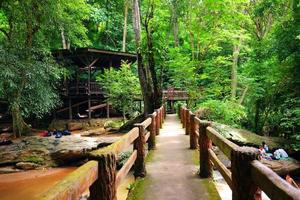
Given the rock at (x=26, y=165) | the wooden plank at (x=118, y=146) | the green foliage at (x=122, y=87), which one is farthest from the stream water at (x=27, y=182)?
the green foliage at (x=122, y=87)

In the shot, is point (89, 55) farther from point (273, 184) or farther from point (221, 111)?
point (273, 184)

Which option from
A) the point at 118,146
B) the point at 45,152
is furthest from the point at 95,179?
the point at 45,152

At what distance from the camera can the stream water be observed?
10.9 meters

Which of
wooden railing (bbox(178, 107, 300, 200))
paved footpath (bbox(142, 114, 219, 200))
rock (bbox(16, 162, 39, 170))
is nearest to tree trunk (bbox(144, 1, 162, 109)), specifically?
rock (bbox(16, 162, 39, 170))

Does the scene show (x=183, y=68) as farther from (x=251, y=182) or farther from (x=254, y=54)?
(x=251, y=182)

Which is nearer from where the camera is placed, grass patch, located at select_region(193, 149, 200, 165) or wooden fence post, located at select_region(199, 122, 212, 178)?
wooden fence post, located at select_region(199, 122, 212, 178)

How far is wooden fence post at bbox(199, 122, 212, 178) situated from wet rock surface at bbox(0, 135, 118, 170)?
30.4ft

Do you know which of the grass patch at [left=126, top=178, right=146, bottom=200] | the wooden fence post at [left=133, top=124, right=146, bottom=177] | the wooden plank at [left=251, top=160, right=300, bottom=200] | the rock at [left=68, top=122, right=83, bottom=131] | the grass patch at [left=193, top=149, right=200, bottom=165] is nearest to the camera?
the wooden plank at [left=251, top=160, right=300, bottom=200]

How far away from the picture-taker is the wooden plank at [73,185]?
6.27 ft

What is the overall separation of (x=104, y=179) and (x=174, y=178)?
2797 millimetres

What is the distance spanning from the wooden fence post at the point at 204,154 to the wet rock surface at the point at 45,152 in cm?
925

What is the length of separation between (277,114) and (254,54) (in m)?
4.05

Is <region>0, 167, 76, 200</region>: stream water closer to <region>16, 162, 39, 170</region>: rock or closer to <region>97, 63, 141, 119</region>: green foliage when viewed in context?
<region>16, 162, 39, 170</region>: rock

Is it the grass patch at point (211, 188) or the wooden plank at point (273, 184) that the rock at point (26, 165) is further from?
the wooden plank at point (273, 184)
